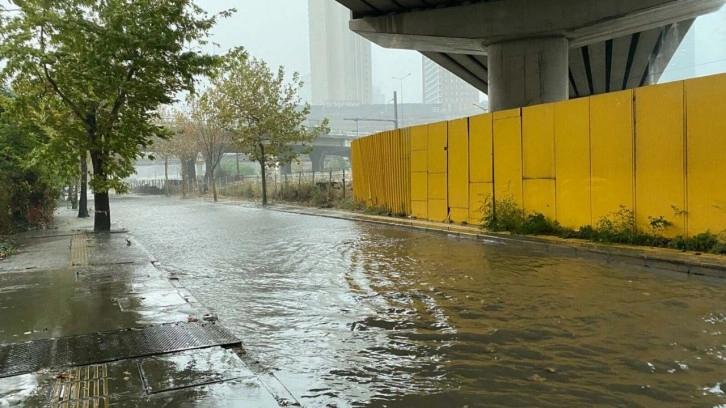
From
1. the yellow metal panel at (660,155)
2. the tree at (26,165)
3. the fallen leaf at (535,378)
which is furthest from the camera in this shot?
the tree at (26,165)

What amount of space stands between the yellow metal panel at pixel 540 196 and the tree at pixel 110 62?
30.5 ft

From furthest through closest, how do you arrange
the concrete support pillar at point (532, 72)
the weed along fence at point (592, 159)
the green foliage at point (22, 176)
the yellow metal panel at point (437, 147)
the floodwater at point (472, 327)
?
the concrete support pillar at point (532, 72) < the yellow metal panel at point (437, 147) < the green foliage at point (22, 176) < the weed along fence at point (592, 159) < the floodwater at point (472, 327)

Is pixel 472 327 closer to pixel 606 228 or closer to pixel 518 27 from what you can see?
pixel 606 228

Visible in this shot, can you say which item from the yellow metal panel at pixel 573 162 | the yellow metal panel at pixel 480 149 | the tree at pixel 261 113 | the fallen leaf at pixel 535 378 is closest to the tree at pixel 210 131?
the tree at pixel 261 113

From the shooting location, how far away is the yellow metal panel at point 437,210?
1702 centimetres

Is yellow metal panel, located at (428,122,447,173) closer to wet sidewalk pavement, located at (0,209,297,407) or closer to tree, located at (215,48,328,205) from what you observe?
wet sidewalk pavement, located at (0,209,297,407)

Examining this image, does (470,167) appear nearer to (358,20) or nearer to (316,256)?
(316,256)

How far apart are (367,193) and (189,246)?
419 inches

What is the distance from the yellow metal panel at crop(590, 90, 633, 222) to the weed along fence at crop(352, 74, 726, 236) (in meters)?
0.02

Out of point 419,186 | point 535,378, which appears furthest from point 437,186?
point 535,378

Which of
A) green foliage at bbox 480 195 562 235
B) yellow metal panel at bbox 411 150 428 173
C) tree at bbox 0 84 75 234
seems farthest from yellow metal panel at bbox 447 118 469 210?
tree at bbox 0 84 75 234

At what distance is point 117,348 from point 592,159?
10171 millimetres

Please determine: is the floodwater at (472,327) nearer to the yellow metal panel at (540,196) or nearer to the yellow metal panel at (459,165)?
the yellow metal panel at (540,196)

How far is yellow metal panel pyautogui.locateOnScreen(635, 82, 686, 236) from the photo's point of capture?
10117 millimetres
